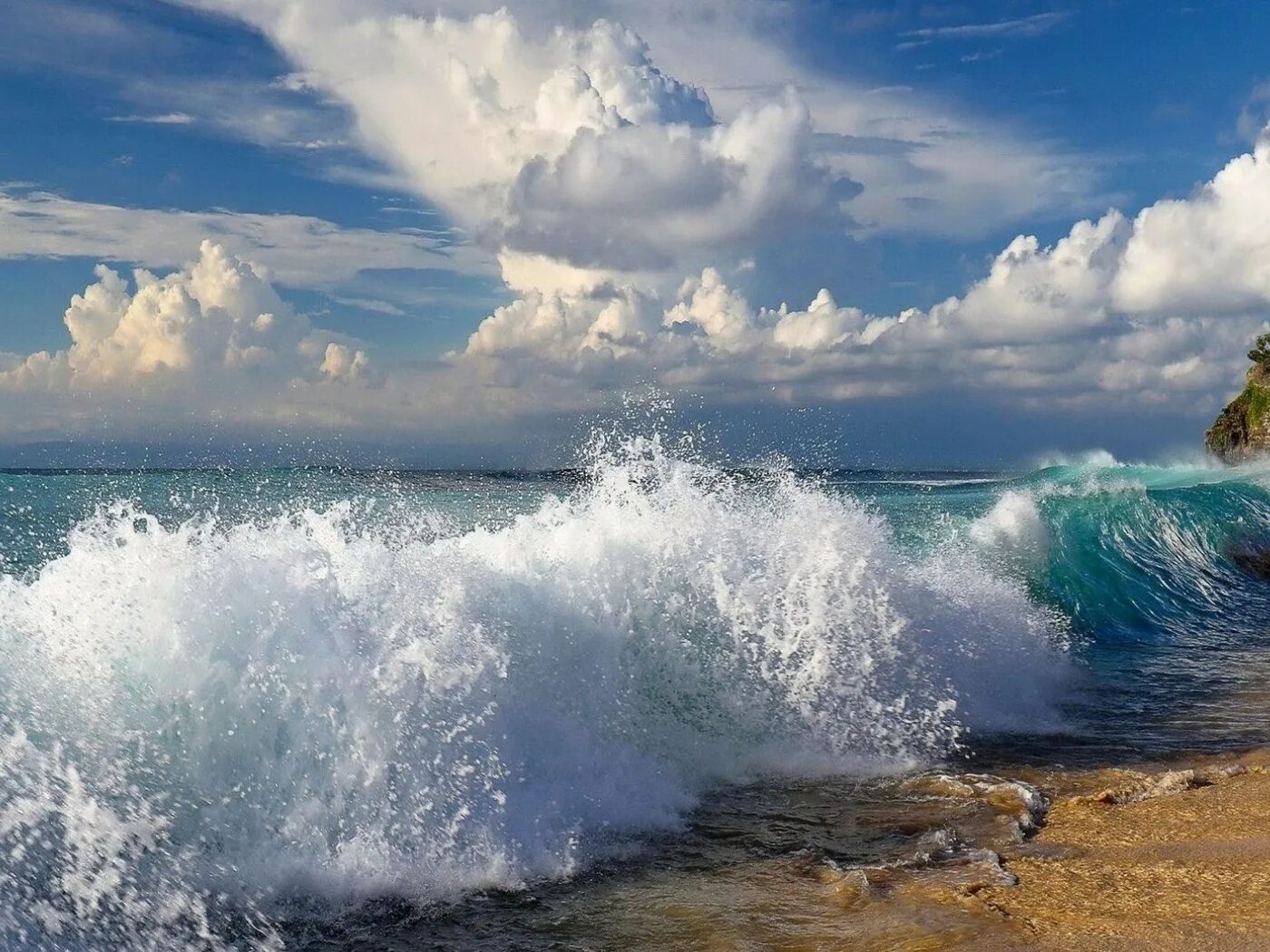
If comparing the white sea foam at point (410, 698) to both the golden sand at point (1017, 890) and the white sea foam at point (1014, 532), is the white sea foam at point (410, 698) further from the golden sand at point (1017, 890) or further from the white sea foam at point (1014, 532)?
the white sea foam at point (1014, 532)

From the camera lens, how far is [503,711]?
7.40 meters

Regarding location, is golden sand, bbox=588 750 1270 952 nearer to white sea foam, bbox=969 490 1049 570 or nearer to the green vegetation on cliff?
white sea foam, bbox=969 490 1049 570

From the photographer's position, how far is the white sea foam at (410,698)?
19.5ft

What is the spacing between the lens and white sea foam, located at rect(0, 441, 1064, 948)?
19.5 ft

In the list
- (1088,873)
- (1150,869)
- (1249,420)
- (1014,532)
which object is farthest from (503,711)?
(1249,420)

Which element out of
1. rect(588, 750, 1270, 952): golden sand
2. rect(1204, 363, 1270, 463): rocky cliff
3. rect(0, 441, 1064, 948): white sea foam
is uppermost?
rect(1204, 363, 1270, 463): rocky cliff

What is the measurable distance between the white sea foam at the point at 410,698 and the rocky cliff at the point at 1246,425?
64.0 m

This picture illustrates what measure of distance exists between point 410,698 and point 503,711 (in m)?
0.68

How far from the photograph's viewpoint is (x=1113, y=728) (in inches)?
395

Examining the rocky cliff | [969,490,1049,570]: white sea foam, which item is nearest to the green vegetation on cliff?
the rocky cliff

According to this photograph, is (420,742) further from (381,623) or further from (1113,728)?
(1113,728)

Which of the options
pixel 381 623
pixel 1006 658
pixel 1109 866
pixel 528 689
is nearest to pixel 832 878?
pixel 1109 866

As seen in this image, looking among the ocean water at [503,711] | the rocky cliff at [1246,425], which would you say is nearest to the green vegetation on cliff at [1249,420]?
the rocky cliff at [1246,425]

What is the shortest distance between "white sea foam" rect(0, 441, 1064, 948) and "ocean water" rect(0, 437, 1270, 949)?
0.02m
